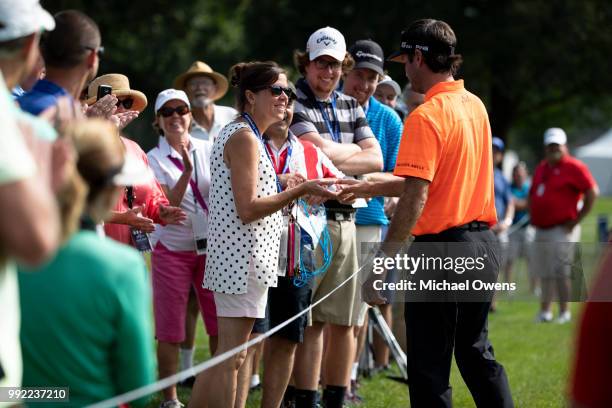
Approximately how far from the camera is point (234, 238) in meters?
5.67

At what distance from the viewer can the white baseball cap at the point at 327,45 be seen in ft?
22.8

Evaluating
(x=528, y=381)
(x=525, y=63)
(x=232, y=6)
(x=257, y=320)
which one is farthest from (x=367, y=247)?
(x=232, y=6)

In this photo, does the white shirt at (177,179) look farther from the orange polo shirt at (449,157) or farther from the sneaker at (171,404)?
the orange polo shirt at (449,157)

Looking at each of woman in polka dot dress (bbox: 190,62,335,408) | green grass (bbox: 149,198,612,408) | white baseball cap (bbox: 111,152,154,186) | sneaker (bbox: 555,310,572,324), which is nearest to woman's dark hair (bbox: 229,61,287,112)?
woman in polka dot dress (bbox: 190,62,335,408)

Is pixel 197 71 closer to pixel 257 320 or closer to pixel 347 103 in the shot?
pixel 347 103

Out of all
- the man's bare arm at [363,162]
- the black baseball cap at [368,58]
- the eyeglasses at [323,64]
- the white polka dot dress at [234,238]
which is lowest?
the white polka dot dress at [234,238]

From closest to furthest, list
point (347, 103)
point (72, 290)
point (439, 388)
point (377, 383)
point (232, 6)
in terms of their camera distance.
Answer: point (72, 290)
point (439, 388)
point (347, 103)
point (377, 383)
point (232, 6)

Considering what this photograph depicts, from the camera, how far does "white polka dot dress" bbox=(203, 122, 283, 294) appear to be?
5645 mm

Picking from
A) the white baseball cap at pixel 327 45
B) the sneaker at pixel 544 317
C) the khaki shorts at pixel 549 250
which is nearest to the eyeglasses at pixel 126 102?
the white baseball cap at pixel 327 45

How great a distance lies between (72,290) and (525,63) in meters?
24.7

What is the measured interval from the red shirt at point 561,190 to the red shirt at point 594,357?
452 inches

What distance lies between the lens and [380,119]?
7.75 metres

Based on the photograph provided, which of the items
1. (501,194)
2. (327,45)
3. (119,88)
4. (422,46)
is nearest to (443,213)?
(422,46)

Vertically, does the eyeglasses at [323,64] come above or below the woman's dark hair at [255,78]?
above
